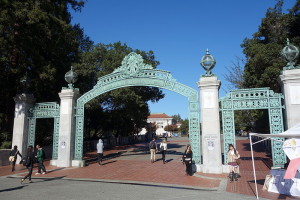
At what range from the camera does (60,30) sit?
636 inches

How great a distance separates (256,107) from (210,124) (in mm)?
2200

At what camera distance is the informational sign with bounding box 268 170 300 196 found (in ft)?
23.5

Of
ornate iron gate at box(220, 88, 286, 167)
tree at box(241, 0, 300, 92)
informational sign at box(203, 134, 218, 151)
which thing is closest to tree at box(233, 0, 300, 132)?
tree at box(241, 0, 300, 92)

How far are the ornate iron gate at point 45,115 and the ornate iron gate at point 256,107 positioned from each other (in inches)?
385

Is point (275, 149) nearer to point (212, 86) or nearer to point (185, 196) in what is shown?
point (212, 86)

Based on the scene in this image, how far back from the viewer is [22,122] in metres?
15.6

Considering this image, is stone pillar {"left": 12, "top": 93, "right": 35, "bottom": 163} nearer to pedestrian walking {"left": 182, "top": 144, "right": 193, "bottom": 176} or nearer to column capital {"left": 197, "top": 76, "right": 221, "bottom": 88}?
pedestrian walking {"left": 182, "top": 144, "right": 193, "bottom": 176}

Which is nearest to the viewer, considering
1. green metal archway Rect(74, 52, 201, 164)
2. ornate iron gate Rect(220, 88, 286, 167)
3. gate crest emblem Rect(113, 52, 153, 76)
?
ornate iron gate Rect(220, 88, 286, 167)

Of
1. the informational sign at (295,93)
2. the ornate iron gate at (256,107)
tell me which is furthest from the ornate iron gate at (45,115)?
the informational sign at (295,93)

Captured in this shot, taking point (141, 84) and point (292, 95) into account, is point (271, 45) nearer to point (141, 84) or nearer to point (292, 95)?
point (292, 95)

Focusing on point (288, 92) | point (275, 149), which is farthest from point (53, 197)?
point (288, 92)

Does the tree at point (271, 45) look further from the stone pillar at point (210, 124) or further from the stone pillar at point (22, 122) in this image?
the stone pillar at point (22, 122)

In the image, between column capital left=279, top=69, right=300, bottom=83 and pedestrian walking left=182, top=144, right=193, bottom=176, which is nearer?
column capital left=279, top=69, right=300, bottom=83

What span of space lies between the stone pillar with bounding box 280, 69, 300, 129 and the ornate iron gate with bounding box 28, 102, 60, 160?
1228 centimetres
